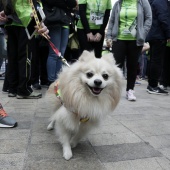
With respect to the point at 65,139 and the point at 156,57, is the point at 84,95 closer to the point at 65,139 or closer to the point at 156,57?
the point at 65,139

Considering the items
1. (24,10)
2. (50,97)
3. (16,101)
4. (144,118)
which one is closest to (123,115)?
(144,118)

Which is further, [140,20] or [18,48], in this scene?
[140,20]

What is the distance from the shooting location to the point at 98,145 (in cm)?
238

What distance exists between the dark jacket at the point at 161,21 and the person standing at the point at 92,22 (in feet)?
5.30

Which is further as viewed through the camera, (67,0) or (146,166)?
(67,0)

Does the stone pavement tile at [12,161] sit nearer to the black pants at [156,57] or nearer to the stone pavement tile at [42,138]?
the stone pavement tile at [42,138]

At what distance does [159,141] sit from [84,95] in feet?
3.08

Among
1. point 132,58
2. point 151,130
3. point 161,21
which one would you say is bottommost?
point 151,130

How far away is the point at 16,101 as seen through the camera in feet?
13.4

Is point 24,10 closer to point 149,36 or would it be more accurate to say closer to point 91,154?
point 91,154

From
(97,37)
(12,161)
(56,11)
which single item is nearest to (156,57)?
(97,37)

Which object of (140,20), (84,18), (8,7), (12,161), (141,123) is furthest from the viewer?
(140,20)

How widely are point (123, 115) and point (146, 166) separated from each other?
1.56 meters

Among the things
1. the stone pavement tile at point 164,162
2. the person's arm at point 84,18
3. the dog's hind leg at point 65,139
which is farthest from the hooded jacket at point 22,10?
the stone pavement tile at point 164,162
